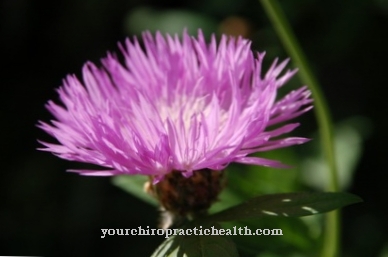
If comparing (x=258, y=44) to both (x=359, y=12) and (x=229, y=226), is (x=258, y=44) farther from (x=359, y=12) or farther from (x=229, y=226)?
(x=229, y=226)

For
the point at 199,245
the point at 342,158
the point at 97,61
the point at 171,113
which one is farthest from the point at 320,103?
the point at 97,61

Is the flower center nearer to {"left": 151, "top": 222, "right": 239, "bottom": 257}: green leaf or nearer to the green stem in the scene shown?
{"left": 151, "top": 222, "right": 239, "bottom": 257}: green leaf

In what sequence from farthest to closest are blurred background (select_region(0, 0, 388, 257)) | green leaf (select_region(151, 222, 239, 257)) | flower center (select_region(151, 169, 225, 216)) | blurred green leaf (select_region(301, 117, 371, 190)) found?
blurred background (select_region(0, 0, 388, 257)) → blurred green leaf (select_region(301, 117, 371, 190)) → flower center (select_region(151, 169, 225, 216)) → green leaf (select_region(151, 222, 239, 257))

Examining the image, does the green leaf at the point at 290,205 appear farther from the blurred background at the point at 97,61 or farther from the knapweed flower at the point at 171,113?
the blurred background at the point at 97,61

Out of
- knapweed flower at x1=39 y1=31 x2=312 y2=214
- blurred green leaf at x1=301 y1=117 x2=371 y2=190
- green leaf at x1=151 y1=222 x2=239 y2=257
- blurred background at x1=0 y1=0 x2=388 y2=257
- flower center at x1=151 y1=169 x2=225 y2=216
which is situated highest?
blurred background at x1=0 y1=0 x2=388 y2=257

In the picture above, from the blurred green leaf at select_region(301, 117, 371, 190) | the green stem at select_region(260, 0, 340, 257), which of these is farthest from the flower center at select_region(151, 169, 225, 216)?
the blurred green leaf at select_region(301, 117, 371, 190)

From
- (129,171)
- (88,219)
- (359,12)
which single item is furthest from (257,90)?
(88,219)

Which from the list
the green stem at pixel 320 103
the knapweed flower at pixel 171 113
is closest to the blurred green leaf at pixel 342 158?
the green stem at pixel 320 103

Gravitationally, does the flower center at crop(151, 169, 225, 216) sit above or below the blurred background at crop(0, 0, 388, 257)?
below
